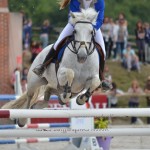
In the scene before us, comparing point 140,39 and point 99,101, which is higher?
point 140,39

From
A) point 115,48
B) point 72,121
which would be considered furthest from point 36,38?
point 72,121

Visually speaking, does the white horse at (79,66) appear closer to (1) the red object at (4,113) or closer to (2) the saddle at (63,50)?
(2) the saddle at (63,50)

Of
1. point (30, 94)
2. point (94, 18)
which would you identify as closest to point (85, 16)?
point (94, 18)

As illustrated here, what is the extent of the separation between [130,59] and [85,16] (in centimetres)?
1417

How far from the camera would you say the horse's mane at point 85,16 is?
9258mm

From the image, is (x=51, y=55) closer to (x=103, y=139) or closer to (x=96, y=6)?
(x=96, y=6)

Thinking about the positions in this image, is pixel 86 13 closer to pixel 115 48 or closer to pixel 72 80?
pixel 72 80

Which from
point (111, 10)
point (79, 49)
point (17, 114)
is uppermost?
point (79, 49)

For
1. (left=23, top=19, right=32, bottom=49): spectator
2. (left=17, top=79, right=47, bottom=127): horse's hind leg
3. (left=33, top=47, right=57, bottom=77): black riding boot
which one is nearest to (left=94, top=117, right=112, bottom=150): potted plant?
(left=17, top=79, right=47, bottom=127): horse's hind leg

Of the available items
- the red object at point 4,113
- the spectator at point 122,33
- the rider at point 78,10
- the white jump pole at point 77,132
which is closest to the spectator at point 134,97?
the spectator at point 122,33

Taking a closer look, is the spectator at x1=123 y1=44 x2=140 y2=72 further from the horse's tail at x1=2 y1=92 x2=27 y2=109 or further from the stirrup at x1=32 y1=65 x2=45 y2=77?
the stirrup at x1=32 y1=65 x2=45 y2=77

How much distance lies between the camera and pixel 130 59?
23.3 m

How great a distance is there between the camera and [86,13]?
9.29 metres

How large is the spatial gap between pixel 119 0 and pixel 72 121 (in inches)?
1230
